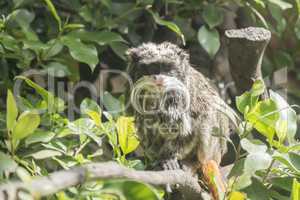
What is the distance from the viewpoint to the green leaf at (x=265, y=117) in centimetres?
266

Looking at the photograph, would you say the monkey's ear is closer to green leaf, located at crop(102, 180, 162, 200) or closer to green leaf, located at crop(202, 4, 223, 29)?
green leaf, located at crop(202, 4, 223, 29)

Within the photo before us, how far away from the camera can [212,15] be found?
12.9 ft

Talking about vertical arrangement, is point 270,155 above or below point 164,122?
above

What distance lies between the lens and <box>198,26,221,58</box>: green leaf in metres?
3.82

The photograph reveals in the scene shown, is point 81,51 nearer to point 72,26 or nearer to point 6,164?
point 72,26

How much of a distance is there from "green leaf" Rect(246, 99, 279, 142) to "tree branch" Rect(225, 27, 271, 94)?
61 centimetres

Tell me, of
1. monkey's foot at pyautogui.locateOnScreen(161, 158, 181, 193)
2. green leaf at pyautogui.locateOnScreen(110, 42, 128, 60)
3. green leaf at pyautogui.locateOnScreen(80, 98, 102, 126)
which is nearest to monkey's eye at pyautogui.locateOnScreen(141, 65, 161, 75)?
green leaf at pyautogui.locateOnScreen(80, 98, 102, 126)

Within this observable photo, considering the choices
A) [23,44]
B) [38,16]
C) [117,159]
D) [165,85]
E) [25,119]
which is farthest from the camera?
[38,16]

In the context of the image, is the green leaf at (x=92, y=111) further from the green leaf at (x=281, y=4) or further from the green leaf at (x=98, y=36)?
the green leaf at (x=281, y=4)

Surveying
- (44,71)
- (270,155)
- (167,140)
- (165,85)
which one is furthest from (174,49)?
(270,155)

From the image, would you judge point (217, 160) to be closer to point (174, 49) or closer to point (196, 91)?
point (196, 91)

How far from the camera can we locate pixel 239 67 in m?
3.53

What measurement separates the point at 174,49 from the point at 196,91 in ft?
0.80

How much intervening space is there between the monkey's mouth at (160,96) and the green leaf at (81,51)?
246 millimetres
